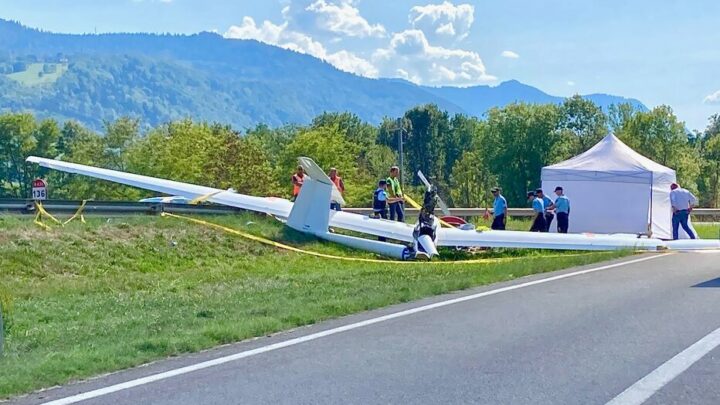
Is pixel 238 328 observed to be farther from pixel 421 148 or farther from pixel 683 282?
pixel 421 148

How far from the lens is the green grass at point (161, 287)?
789cm

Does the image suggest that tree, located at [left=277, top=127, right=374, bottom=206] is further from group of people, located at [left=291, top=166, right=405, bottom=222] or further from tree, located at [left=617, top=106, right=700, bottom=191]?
group of people, located at [left=291, top=166, right=405, bottom=222]

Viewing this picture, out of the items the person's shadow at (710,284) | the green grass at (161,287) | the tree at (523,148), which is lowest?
the green grass at (161,287)

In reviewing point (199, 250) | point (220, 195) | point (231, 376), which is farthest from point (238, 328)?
point (220, 195)

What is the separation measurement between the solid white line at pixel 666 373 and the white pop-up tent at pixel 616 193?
19103 millimetres

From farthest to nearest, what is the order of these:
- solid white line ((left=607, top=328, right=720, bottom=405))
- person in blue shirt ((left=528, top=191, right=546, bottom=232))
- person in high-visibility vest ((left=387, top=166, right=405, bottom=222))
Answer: person in blue shirt ((left=528, top=191, right=546, bottom=232)), person in high-visibility vest ((left=387, top=166, right=405, bottom=222)), solid white line ((left=607, top=328, right=720, bottom=405))

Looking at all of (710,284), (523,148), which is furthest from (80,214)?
(523,148)

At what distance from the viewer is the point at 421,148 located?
10588cm

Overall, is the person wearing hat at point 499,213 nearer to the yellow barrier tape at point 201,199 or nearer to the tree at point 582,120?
the yellow barrier tape at point 201,199

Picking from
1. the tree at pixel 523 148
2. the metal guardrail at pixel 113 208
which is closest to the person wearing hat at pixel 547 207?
the metal guardrail at pixel 113 208

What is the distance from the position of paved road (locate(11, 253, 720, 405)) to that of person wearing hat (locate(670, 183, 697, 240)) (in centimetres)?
1363

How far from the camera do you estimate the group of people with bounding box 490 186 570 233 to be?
24.4m

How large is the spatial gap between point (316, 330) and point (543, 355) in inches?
101

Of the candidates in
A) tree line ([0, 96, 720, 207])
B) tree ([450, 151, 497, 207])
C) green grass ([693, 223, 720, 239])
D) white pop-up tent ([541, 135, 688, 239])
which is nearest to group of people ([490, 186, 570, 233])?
white pop-up tent ([541, 135, 688, 239])
